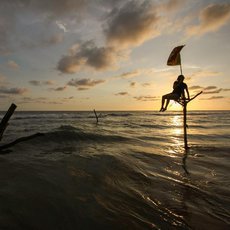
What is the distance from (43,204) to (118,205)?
189cm

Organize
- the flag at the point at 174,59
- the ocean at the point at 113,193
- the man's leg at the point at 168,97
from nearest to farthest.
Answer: the ocean at the point at 113,193, the man's leg at the point at 168,97, the flag at the point at 174,59

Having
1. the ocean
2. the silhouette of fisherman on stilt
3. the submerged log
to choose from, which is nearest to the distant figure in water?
the silhouette of fisherman on stilt

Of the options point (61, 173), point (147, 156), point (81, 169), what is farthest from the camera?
point (147, 156)

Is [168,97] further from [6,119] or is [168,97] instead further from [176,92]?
[6,119]

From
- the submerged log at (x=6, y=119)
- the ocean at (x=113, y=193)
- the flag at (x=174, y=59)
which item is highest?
the flag at (x=174, y=59)

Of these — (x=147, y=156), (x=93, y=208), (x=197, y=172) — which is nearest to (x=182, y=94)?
(x=147, y=156)

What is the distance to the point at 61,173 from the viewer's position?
8.76 meters

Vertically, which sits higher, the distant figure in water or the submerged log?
the distant figure in water

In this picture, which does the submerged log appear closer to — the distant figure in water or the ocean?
the ocean

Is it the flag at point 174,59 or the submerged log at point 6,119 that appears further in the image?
the flag at point 174,59

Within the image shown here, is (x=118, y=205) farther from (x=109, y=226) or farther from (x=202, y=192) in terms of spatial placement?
(x=202, y=192)

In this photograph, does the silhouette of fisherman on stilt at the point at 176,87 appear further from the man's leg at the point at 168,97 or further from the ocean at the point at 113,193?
the ocean at the point at 113,193


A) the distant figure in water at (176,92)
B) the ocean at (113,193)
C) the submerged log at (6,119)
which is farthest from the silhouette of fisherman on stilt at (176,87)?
the submerged log at (6,119)

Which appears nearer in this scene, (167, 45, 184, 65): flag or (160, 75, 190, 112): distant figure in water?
(160, 75, 190, 112): distant figure in water
